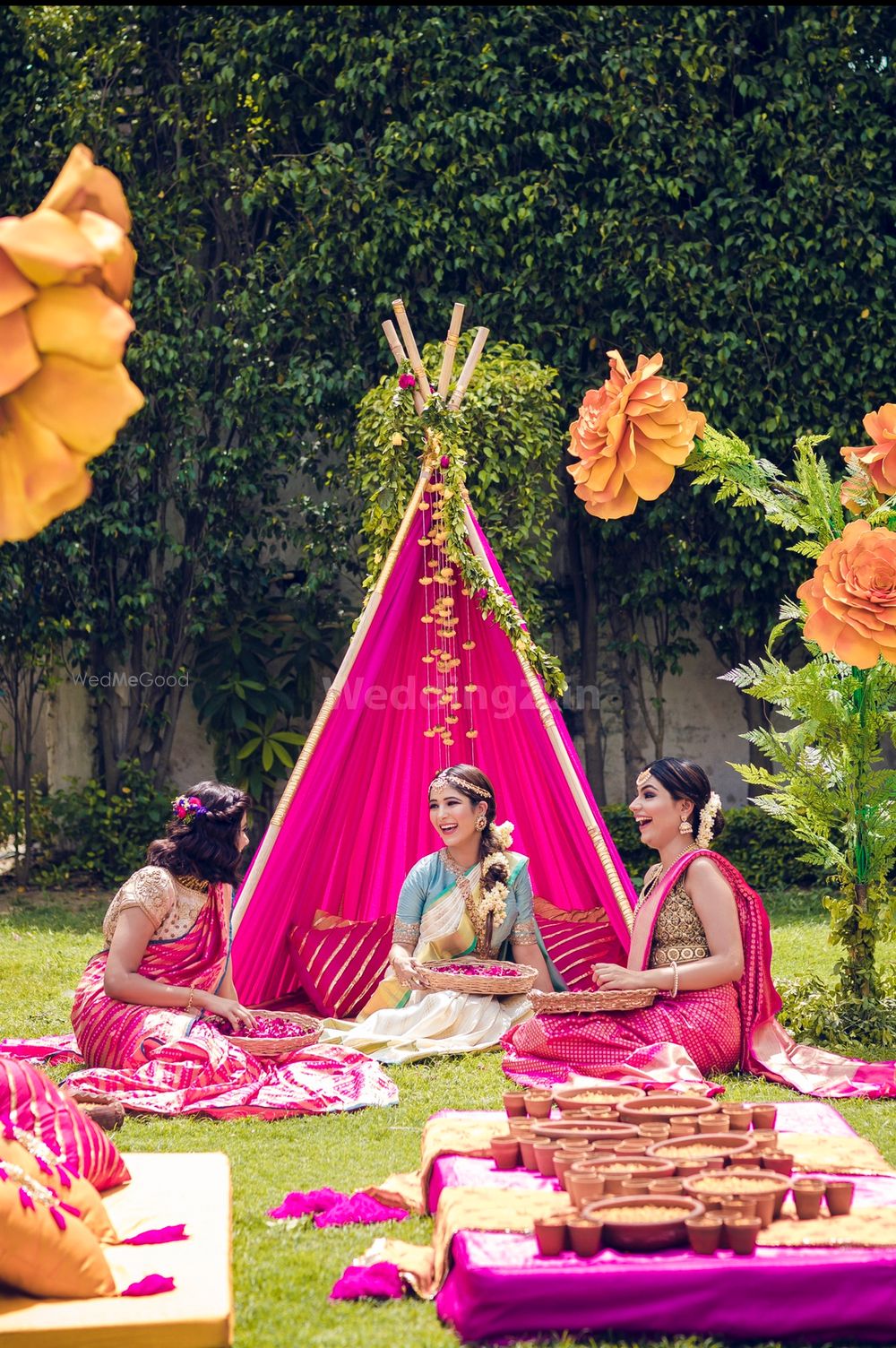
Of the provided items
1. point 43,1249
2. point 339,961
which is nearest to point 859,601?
point 339,961

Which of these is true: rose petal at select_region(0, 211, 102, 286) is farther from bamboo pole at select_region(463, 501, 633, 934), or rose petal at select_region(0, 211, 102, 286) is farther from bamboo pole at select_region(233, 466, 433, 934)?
bamboo pole at select_region(463, 501, 633, 934)

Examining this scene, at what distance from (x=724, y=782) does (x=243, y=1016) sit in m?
6.52

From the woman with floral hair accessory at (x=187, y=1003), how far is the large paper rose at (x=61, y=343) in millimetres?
2955

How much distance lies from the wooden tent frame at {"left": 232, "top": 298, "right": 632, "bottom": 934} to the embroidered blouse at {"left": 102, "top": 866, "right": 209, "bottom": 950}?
1.01 metres

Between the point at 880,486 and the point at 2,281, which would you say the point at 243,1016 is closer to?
the point at 880,486

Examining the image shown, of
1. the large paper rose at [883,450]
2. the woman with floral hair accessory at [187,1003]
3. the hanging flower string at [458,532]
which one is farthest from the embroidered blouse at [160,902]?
the large paper rose at [883,450]

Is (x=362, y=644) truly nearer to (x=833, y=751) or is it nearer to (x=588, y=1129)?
(x=833, y=751)

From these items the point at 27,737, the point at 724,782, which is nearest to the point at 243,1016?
the point at 27,737

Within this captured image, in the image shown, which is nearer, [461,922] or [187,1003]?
[187,1003]

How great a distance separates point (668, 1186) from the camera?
9.62 ft

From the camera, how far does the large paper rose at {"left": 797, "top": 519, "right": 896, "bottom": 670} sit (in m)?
4.30

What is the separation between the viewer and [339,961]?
596 cm

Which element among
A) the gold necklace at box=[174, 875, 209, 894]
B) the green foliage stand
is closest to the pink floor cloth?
the gold necklace at box=[174, 875, 209, 894]

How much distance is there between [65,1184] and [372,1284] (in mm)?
630
